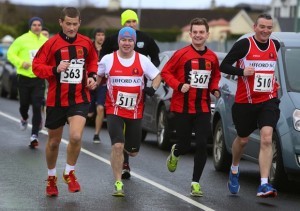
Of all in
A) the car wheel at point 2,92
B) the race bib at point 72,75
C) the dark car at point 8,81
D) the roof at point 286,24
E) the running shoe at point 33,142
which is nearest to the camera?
the race bib at point 72,75

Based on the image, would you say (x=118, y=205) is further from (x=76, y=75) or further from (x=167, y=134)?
(x=167, y=134)

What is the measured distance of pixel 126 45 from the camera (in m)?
11.2

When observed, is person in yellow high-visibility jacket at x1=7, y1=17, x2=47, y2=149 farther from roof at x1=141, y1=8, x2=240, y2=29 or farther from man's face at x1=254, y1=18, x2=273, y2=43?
roof at x1=141, y1=8, x2=240, y2=29

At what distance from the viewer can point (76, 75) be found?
35.6ft

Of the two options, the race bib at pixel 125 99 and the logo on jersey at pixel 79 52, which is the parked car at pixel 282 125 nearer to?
the race bib at pixel 125 99

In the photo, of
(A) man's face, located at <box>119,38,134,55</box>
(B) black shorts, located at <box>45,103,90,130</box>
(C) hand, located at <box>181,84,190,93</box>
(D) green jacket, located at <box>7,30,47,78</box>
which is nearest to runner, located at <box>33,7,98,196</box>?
(B) black shorts, located at <box>45,103,90,130</box>

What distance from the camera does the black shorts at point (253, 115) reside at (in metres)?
11.0

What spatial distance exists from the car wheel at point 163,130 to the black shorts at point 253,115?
4992 mm

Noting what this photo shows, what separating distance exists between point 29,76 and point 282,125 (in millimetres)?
6093

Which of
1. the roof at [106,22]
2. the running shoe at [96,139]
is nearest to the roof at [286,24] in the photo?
the running shoe at [96,139]

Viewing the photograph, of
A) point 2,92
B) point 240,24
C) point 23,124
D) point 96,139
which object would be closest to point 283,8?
point 240,24

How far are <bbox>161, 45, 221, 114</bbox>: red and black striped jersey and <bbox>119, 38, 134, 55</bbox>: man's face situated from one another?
0.50m

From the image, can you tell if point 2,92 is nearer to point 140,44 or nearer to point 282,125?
point 140,44

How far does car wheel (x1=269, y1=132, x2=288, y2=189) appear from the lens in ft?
37.5
